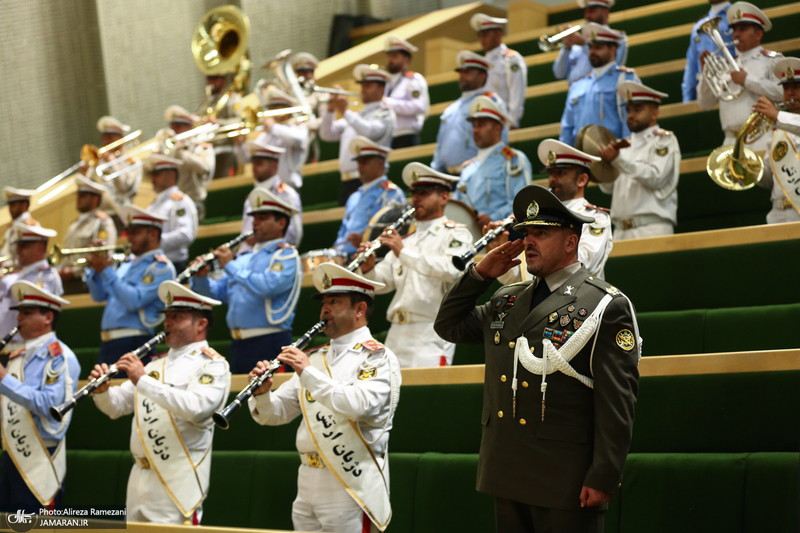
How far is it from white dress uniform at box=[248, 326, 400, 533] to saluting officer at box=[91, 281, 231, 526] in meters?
0.56

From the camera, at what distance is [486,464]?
3.63 metres

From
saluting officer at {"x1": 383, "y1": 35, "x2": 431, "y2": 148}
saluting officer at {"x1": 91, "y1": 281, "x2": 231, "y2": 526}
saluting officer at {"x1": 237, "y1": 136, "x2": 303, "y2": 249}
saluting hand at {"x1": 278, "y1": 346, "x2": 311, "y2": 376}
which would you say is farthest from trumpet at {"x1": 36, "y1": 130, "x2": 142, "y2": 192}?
saluting hand at {"x1": 278, "y1": 346, "x2": 311, "y2": 376}

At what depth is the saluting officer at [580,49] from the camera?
887 centimetres

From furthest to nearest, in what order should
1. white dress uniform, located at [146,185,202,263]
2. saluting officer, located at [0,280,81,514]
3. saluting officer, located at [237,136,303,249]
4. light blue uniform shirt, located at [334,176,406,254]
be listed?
saluting officer, located at [237,136,303,249], white dress uniform, located at [146,185,202,263], light blue uniform shirt, located at [334,176,406,254], saluting officer, located at [0,280,81,514]

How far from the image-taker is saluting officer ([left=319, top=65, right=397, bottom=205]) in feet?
28.7

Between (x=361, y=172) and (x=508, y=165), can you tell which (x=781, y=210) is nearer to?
(x=508, y=165)

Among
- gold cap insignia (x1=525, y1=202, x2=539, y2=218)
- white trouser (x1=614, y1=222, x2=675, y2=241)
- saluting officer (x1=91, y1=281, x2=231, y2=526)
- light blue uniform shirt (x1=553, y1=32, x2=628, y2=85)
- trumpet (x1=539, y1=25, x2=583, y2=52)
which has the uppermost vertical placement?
trumpet (x1=539, y1=25, x2=583, y2=52)

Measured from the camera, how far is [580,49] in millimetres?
9266

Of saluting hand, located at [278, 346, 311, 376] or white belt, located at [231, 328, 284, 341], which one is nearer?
saluting hand, located at [278, 346, 311, 376]

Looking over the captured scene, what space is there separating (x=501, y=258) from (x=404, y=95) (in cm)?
589

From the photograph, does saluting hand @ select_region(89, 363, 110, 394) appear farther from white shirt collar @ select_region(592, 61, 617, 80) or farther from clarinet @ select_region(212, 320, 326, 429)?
white shirt collar @ select_region(592, 61, 617, 80)

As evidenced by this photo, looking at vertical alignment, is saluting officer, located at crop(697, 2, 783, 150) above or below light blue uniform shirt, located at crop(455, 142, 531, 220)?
above

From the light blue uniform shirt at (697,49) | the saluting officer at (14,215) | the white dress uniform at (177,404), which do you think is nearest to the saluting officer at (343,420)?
the white dress uniform at (177,404)

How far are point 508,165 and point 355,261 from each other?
164 cm
